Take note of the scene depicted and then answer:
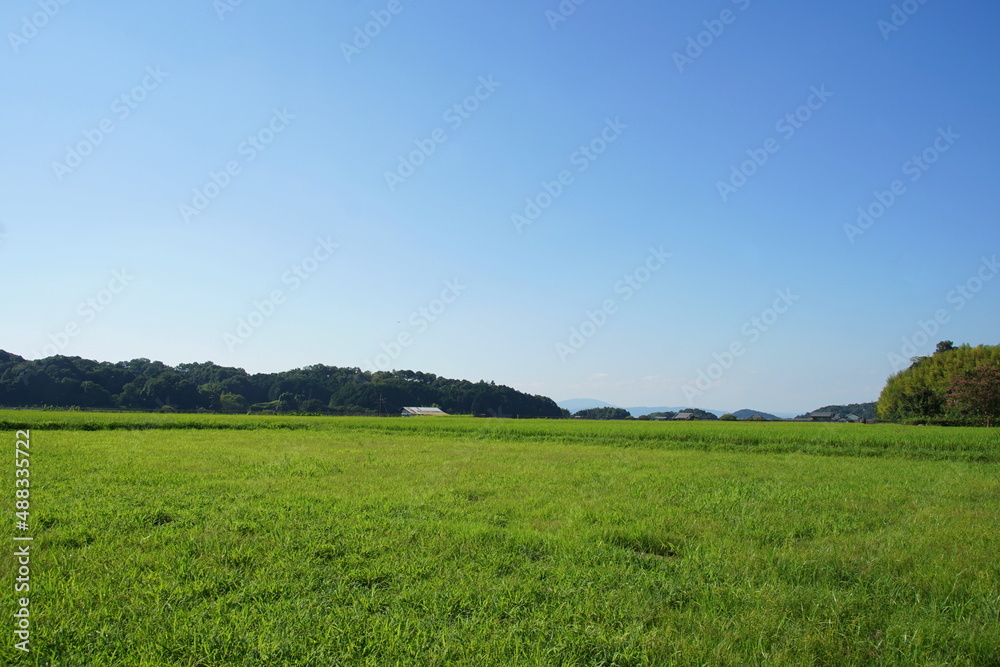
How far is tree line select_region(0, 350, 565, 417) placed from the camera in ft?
238

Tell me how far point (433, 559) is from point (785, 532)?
4660mm

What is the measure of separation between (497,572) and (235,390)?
113591 mm

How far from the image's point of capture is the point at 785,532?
23.2 ft

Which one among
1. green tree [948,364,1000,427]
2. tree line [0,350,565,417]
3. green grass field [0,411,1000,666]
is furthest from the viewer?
tree line [0,350,565,417]

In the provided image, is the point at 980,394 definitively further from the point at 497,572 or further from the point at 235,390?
the point at 235,390

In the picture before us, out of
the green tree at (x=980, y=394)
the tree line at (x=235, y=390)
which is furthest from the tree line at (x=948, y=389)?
the tree line at (x=235, y=390)

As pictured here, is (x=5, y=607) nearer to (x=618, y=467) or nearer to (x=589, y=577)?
(x=589, y=577)

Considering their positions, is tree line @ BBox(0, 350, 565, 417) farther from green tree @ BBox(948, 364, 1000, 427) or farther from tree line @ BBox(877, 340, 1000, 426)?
green tree @ BBox(948, 364, 1000, 427)

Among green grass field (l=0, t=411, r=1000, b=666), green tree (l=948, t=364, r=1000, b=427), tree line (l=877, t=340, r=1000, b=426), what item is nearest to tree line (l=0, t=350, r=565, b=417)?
tree line (l=877, t=340, r=1000, b=426)

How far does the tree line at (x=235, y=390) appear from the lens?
72562 millimetres

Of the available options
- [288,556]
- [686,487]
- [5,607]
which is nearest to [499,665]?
[288,556]

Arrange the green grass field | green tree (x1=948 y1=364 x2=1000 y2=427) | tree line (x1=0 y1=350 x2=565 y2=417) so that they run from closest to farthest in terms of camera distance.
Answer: the green grass field → green tree (x1=948 y1=364 x2=1000 y2=427) → tree line (x1=0 y1=350 x2=565 y2=417)

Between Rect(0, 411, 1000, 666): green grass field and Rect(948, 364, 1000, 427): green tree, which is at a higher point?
Rect(948, 364, 1000, 427): green tree

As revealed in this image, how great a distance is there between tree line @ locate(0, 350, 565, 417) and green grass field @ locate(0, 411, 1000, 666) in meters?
79.7
